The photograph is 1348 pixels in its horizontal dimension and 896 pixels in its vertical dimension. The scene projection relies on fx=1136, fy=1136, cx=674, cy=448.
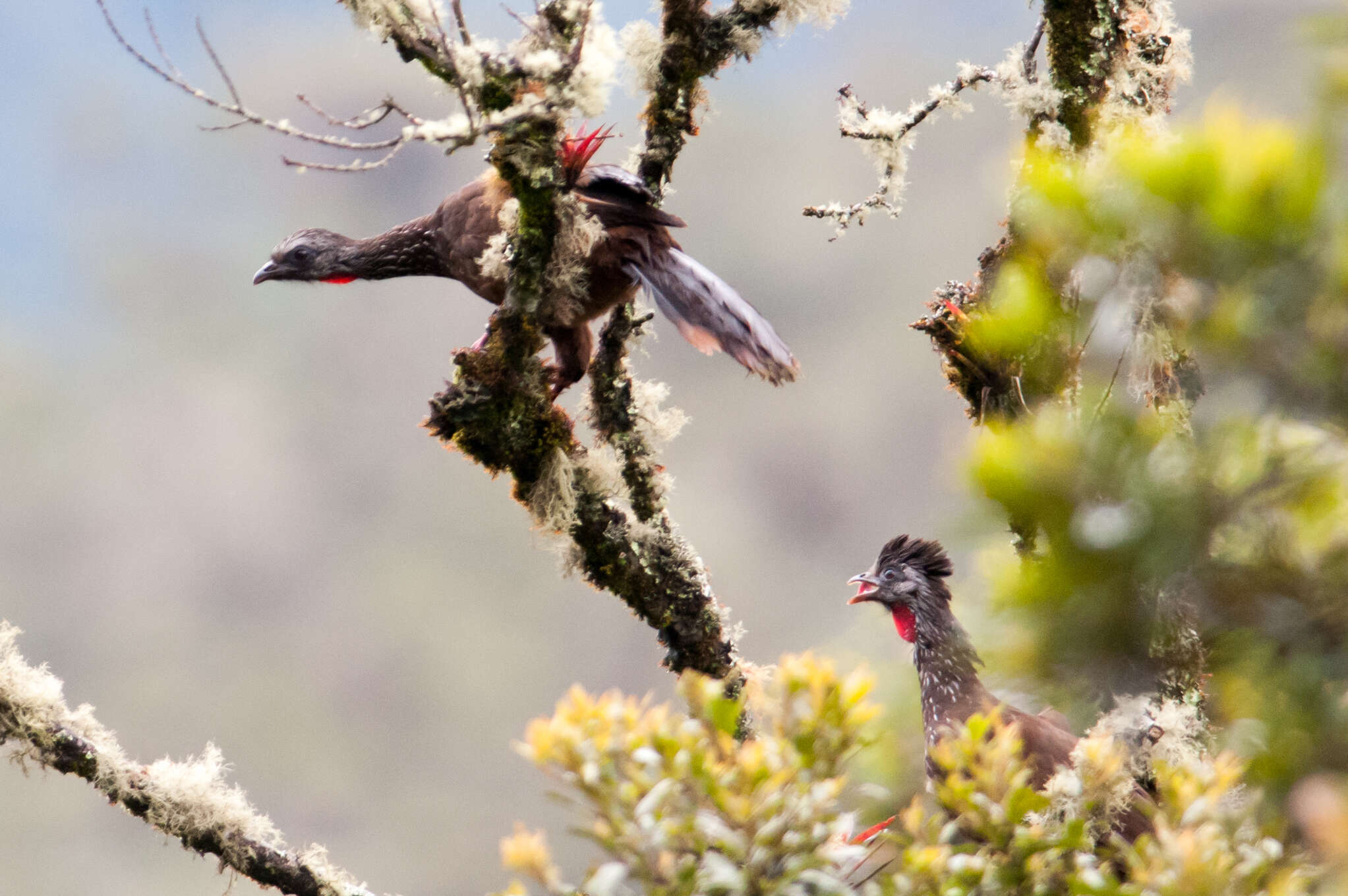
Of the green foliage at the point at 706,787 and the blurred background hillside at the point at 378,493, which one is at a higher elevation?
the blurred background hillside at the point at 378,493

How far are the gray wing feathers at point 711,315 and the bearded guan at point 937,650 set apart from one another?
0.67m

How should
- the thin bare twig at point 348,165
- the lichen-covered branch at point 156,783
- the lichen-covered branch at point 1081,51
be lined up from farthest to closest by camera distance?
1. the lichen-covered branch at point 1081,51
2. the lichen-covered branch at point 156,783
3. the thin bare twig at point 348,165

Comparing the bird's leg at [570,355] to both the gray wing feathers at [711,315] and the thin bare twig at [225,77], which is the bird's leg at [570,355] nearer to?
the gray wing feathers at [711,315]

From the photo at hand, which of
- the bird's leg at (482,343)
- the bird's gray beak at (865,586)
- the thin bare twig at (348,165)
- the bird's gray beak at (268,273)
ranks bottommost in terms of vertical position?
the thin bare twig at (348,165)

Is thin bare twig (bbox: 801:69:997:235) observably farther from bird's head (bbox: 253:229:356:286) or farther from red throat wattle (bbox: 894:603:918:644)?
bird's head (bbox: 253:229:356:286)

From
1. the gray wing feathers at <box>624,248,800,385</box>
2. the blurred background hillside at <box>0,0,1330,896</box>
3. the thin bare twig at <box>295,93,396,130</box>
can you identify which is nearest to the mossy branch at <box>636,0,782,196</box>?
the gray wing feathers at <box>624,248,800,385</box>

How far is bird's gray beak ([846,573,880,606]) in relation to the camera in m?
2.88

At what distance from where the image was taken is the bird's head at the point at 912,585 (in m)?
2.84

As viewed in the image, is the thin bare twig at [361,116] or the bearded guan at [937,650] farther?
the bearded guan at [937,650]

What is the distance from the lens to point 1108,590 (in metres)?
Result: 0.94

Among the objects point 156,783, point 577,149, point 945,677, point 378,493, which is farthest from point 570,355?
point 378,493

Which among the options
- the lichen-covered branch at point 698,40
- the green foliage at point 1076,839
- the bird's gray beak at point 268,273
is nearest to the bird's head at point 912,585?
the lichen-covered branch at point 698,40

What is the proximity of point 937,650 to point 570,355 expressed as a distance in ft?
3.77

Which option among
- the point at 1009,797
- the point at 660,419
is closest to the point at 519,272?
the point at 660,419
